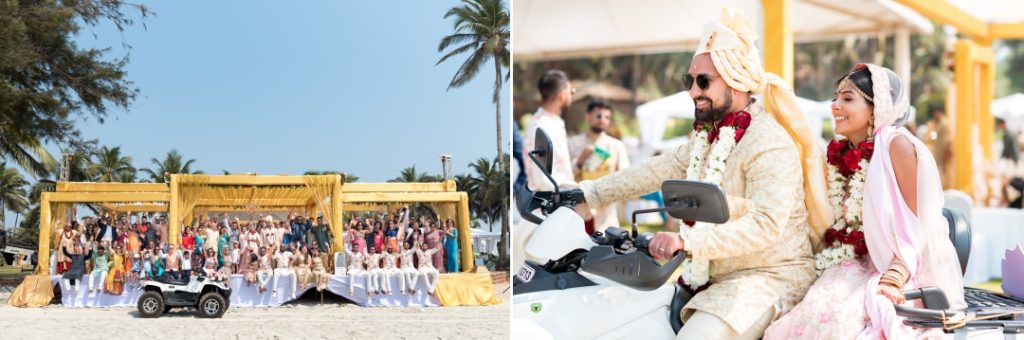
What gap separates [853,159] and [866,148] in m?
0.05

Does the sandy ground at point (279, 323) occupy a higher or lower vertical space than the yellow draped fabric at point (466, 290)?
lower

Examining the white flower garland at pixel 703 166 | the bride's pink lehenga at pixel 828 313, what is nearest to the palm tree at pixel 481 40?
the white flower garland at pixel 703 166

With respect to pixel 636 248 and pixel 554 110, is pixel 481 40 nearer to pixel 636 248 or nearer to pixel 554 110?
pixel 554 110

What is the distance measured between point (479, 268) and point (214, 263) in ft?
6.23

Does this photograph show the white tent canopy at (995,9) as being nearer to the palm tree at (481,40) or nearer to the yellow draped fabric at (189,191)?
the palm tree at (481,40)

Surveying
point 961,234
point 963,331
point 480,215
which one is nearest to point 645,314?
point 963,331

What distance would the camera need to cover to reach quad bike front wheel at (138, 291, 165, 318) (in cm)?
626

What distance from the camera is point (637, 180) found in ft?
9.63

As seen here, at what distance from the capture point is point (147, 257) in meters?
6.27

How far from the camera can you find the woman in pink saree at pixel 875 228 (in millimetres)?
2270

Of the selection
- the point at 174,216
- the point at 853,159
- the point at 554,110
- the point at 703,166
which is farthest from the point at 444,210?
the point at 853,159

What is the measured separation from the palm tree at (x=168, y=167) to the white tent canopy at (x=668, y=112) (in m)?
7.73

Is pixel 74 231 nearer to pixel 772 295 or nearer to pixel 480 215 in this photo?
pixel 480 215

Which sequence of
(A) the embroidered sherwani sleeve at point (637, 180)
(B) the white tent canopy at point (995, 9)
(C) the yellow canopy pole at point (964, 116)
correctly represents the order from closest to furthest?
(A) the embroidered sherwani sleeve at point (637, 180)
(B) the white tent canopy at point (995, 9)
(C) the yellow canopy pole at point (964, 116)
